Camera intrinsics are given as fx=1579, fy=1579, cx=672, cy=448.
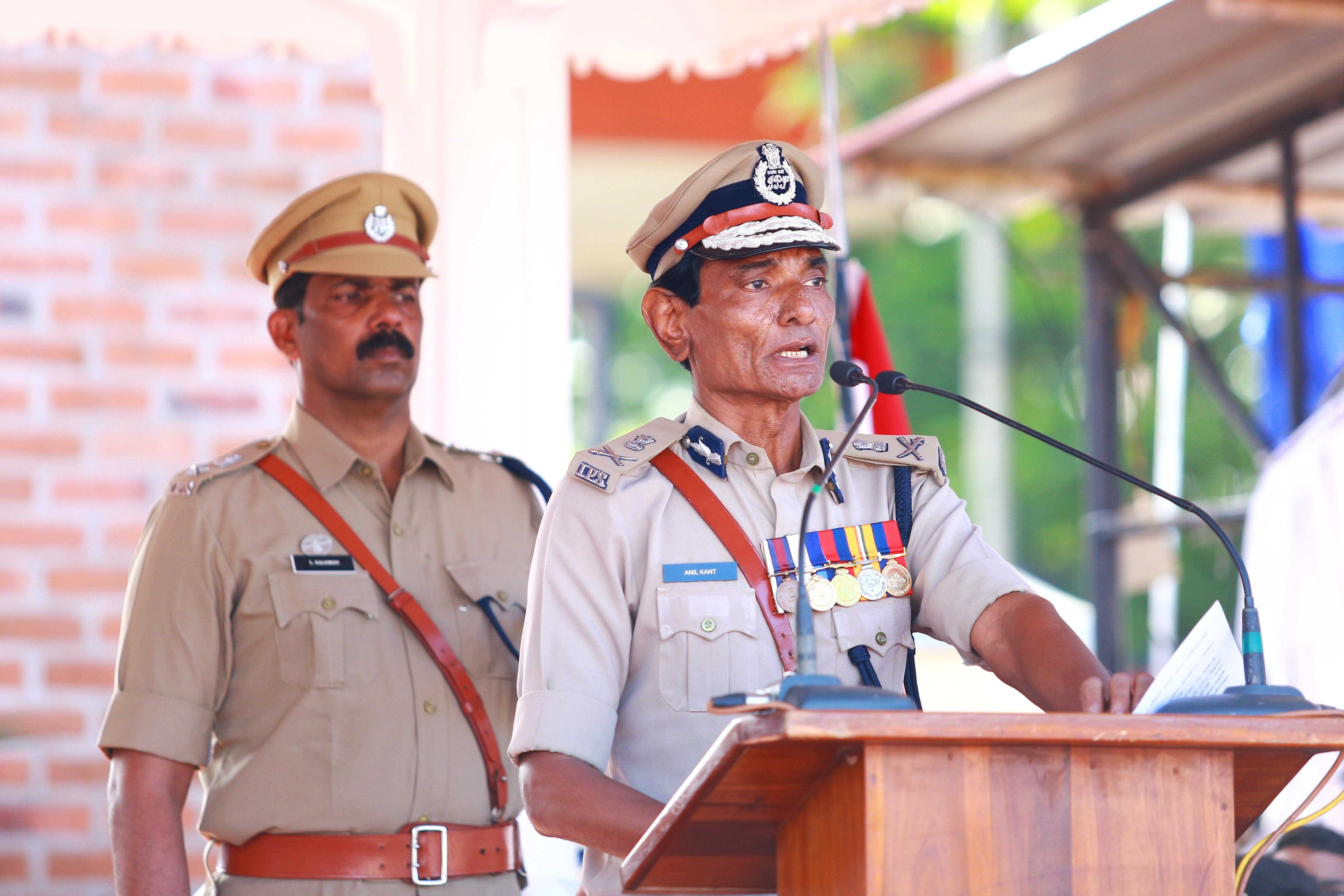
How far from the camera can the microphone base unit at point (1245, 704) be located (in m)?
1.49

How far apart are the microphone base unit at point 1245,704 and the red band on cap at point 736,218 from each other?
93 centimetres

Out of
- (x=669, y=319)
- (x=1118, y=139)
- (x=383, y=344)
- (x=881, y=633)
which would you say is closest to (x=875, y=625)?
(x=881, y=633)

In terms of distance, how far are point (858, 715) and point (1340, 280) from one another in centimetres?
489

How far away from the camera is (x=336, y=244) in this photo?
2.97 meters

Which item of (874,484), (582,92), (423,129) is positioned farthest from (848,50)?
(874,484)

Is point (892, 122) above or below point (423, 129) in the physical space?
above

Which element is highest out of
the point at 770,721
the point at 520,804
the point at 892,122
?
the point at 892,122

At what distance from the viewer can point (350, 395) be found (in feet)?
9.57

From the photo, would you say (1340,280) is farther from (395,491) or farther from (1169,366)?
(395,491)

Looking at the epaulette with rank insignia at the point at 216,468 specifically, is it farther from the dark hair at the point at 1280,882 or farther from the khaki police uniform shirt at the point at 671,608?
the dark hair at the point at 1280,882

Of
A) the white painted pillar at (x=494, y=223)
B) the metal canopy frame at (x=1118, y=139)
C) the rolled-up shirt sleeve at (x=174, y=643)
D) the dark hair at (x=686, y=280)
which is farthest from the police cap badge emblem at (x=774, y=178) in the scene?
the metal canopy frame at (x=1118, y=139)

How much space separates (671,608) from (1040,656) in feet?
1.58

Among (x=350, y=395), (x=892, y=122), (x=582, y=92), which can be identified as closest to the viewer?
(x=350, y=395)

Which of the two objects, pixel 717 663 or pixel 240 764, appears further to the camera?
pixel 240 764
